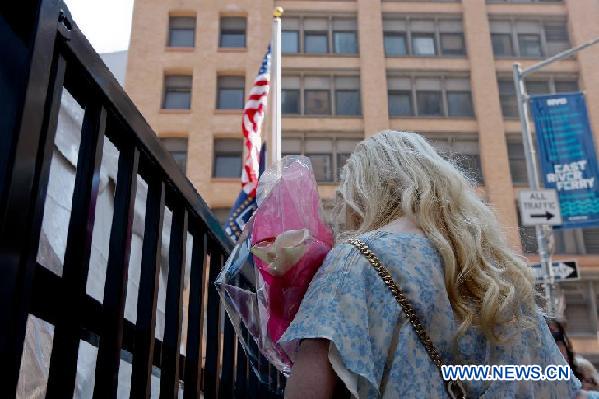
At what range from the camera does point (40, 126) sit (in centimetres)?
128

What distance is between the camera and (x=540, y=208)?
12523 millimetres

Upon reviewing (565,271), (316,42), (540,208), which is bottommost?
(565,271)

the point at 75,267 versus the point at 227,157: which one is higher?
the point at 227,157

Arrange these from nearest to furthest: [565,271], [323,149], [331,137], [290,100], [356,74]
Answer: [565,271] → [323,149] → [331,137] → [290,100] → [356,74]

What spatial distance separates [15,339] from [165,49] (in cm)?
2764

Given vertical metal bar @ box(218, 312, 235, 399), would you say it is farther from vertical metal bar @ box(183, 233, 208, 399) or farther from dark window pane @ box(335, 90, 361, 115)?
dark window pane @ box(335, 90, 361, 115)

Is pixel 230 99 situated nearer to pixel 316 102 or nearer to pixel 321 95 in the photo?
pixel 316 102

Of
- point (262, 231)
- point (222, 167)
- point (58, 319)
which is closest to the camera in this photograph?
point (58, 319)

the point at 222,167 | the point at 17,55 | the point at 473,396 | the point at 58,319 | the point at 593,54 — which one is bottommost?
the point at 473,396

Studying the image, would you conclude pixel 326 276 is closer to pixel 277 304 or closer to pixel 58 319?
pixel 277 304

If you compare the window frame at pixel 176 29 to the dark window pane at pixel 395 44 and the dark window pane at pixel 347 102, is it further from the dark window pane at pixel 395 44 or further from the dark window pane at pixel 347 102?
the dark window pane at pixel 395 44

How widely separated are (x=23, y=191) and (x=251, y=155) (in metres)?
8.15

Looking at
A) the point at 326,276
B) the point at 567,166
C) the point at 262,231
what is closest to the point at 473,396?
the point at 326,276

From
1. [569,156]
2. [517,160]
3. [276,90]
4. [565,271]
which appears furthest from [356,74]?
[276,90]
